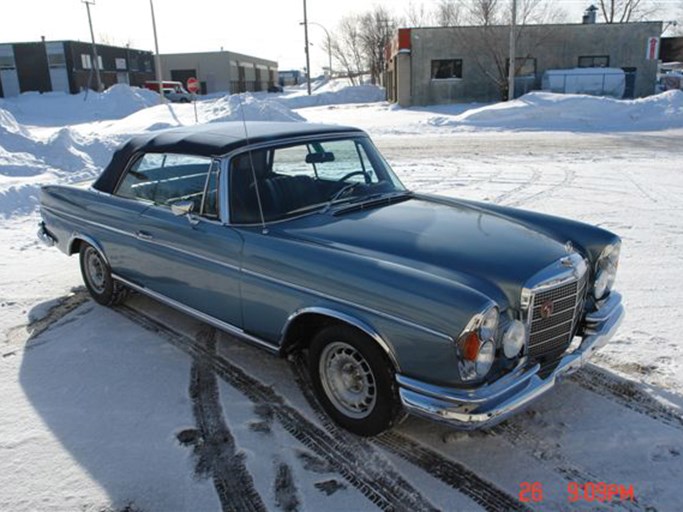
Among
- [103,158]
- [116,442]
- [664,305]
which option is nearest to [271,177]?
[116,442]

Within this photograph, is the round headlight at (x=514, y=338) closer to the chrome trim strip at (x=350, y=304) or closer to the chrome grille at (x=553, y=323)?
the chrome grille at (x=553, y=323)

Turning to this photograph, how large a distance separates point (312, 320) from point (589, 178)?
8.52 meters

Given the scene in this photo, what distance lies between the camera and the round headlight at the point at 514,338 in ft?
9.53

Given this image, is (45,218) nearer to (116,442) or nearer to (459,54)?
(116,442)

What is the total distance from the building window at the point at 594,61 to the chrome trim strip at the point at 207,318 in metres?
33.2

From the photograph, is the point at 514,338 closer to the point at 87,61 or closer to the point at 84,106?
the point at 84,106

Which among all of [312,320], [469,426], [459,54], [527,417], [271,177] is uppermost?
[459,54]

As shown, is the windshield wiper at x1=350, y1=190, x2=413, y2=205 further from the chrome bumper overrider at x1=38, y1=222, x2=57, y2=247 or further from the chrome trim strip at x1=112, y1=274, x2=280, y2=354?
the chrome bumper overrider at x1=38, y1=222, x2=57, y2=247

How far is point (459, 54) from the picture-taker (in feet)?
107

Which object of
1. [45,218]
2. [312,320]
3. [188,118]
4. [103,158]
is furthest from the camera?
[188,118]

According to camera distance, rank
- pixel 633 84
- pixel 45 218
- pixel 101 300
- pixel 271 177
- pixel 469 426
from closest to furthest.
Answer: pixel 469 426 → pixel 271 177 → pixel 101 300 → pixel 45 218 → pixel 633 84

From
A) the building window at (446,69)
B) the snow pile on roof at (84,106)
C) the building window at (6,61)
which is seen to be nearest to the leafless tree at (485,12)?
the building window at (446,69)

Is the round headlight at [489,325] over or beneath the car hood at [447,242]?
beneath
